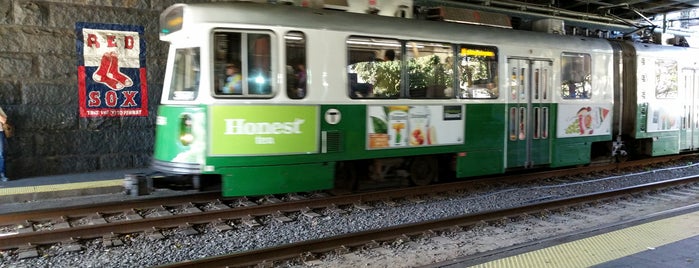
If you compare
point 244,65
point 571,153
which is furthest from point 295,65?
point 571,153

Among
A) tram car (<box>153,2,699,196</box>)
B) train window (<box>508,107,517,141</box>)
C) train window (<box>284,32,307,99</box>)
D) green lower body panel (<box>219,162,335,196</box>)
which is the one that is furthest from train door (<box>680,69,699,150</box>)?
train window (<box>284,32,307,99</box>)

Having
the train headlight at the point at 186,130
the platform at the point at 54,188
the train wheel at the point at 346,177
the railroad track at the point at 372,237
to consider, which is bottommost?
the railroad track at the point at 372,237

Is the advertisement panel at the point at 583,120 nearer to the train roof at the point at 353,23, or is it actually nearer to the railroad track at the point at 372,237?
the train roof at the point at 353,23

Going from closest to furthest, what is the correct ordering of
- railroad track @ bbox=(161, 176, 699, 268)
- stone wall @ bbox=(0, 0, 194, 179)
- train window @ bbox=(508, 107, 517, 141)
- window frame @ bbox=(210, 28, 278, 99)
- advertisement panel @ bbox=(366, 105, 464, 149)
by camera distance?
railroad track @ bbox=(161, 176, 699, 268) → window frame @ bbox=(210, 28, 278, 99) → advertisement panel @ bbox=(366, 105, 464, 149) → train window @ bbox=(508, 107, 517, 141) → stone wall @ bbox=(0, 0, 194, 179)

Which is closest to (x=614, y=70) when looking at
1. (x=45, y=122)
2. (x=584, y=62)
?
(x=584, y=62)

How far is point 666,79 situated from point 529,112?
4.77m

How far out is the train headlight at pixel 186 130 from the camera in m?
7.14

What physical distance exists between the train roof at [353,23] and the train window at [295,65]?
18 centimetres

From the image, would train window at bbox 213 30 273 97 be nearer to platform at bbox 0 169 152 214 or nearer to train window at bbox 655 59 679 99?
platform at bbox 0 169 152 214

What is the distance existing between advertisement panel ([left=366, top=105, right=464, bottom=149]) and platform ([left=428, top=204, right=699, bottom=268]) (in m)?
2.84

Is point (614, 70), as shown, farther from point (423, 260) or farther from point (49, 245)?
point (49, 245)

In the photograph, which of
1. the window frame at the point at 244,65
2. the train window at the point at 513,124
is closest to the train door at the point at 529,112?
the train window at the point at 513,124

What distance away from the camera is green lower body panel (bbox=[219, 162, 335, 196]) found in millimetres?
7105

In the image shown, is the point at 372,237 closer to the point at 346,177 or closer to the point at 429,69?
the point at 346,177
